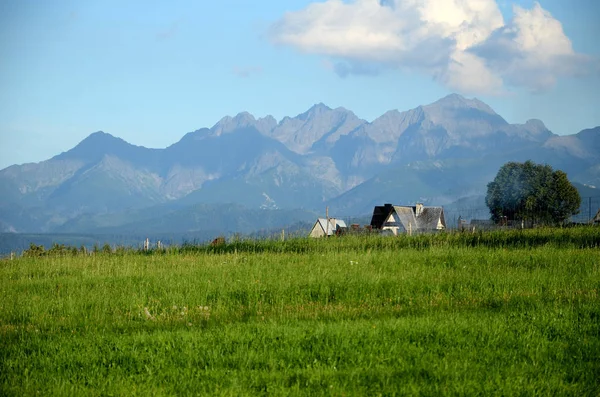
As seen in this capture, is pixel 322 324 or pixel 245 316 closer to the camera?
pixel 322 324

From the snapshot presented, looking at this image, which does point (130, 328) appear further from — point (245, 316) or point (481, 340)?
point (481, 340)

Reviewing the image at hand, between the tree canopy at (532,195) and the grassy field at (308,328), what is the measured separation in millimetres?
89449

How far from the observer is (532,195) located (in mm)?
117938

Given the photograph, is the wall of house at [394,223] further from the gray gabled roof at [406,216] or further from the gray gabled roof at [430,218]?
the gray gabled roof at [430,218]

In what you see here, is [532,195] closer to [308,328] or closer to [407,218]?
[407,218]

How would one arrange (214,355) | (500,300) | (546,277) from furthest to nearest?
(546,277) < (500,300) < (214,355)

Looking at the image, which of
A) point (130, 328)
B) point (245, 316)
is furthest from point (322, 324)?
point (130, 328)

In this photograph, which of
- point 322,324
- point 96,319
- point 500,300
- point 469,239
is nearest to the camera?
point 322,324

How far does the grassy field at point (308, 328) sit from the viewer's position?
12820 mm

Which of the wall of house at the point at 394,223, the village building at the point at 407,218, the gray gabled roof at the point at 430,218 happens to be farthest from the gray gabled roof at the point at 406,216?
the gray gabled roof at the point at 430,218

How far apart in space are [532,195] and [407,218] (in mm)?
21468

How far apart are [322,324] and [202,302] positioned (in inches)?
228

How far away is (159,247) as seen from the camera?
43750mm

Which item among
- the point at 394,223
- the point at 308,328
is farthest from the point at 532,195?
the point at 308,328
